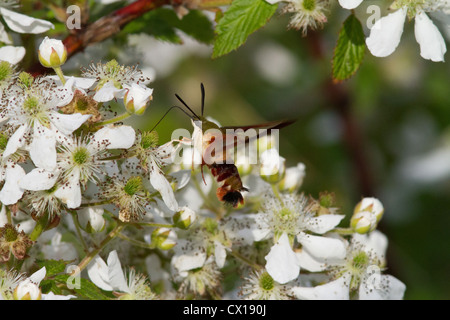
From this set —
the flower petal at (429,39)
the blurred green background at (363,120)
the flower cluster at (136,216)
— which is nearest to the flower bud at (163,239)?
the flower cluster at (136,216)

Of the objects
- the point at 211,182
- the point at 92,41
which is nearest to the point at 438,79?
the point at 211,182

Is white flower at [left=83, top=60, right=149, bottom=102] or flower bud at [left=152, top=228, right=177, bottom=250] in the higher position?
white flower at [left=83, top=60, right=149, bottom=102]

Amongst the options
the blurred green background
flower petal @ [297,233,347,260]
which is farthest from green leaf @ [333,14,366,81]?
the blurred green background

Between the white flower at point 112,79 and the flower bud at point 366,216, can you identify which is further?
the flower bud at point 366,216

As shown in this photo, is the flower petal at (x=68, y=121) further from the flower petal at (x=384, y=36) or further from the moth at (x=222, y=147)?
the flower petal at (x=384, y=36)

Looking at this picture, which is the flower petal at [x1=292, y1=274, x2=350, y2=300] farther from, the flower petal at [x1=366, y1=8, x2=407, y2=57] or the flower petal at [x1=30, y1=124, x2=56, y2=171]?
the flower petal at [x1=30, y1=124, x2=56, y2=171]

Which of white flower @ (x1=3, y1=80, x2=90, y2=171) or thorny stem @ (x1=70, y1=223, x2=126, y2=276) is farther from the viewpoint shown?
thorny stem @ (x1=70, y1=223, x2=126, y2=276)

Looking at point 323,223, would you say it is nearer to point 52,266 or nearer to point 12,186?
point 52,266
